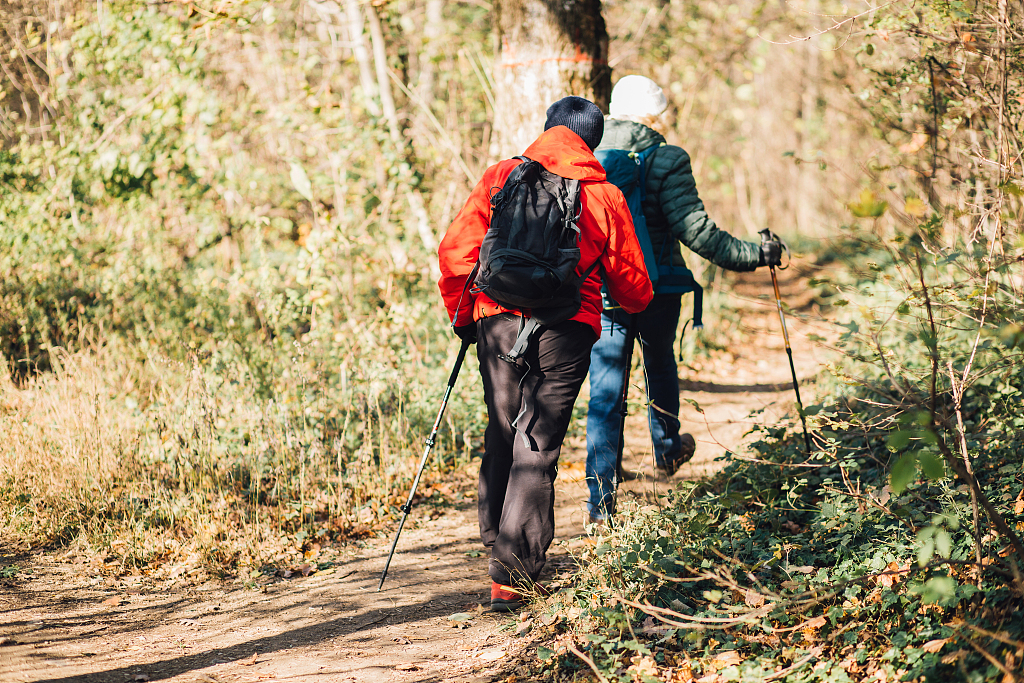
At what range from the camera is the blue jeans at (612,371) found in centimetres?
418

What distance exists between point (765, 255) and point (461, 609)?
248cm

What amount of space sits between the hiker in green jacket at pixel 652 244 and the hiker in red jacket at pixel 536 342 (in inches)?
27.2

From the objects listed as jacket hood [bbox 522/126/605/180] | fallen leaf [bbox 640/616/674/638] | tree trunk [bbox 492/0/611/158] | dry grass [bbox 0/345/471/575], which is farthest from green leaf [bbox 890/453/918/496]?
tree trunk [bbox 492/0/611/158]

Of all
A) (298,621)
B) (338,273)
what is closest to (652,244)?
(298,621)

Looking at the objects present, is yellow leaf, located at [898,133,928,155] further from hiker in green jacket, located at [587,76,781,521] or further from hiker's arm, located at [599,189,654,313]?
hiker's arm, located at [599,189,654,313]

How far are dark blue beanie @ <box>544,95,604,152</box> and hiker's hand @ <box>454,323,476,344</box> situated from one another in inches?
39.0

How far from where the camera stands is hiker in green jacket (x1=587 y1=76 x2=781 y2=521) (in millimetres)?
4172

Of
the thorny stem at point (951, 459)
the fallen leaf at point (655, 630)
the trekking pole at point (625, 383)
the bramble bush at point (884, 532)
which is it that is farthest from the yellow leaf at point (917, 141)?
the fallen leaf at point (655, 630)

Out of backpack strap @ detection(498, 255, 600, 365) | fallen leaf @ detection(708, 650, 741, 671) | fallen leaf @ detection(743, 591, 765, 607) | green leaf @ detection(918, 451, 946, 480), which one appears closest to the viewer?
green leaf @ detection(918, 451, 946, 480)

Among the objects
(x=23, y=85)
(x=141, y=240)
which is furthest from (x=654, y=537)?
(x=23, y=85)

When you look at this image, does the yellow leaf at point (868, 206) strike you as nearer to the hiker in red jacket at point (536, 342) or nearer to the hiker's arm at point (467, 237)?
the hiker in red jacket at point (536, 342)

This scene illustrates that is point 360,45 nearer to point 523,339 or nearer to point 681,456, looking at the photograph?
point 681,456

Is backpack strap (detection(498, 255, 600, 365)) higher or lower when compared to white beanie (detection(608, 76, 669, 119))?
lower

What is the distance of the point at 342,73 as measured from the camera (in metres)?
10.3
